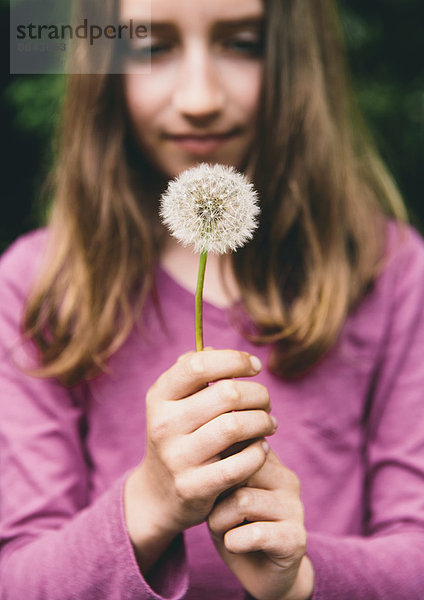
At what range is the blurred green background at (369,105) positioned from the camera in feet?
7.27

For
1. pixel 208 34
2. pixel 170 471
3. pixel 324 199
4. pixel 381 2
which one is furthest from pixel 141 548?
pixel 381 2

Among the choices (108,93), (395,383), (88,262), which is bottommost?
(395,383)

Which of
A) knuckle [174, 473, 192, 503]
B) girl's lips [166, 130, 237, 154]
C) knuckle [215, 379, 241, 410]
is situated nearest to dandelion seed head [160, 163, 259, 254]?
knuckle [215, 379, 241, 410]

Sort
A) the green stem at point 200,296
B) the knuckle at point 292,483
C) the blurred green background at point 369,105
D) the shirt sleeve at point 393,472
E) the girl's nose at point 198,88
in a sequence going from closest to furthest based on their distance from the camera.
Result: the green stem at point 200,296 → the knuckle at point 292,483 → the shirt sleeve at point 393,472 → the girl's nose at point 198,88 → the blurred green background at point 369,105

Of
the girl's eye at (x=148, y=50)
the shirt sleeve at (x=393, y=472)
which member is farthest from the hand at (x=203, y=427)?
the girl's eye at (x=148, y=50)

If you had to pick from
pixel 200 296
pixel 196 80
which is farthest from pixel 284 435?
pixel 196 80

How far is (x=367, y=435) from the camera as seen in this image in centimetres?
114

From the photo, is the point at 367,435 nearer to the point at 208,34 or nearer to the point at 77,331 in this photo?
the point at 77,331

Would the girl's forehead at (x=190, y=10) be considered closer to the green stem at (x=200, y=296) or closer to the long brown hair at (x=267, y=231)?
the long brown hair at (x=267, y=231)

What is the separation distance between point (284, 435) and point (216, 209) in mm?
530

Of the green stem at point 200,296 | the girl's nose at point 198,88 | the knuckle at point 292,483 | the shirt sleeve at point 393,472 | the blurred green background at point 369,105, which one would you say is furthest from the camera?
the blurred green background at point 369,105

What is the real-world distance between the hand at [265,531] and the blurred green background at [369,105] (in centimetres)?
176

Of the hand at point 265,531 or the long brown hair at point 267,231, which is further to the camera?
the long brown hair at point 267,231

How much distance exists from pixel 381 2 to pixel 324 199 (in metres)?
1.82
